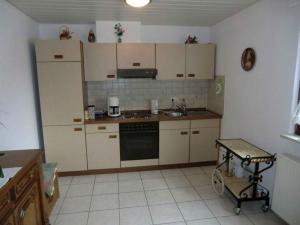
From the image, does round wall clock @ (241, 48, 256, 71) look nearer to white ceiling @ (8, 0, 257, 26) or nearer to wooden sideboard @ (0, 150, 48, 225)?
white ceiling @ (8, 0, 257, 26)

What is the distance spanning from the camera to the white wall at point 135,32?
10.9 feet

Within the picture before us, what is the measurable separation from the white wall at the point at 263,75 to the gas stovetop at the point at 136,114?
4.11ft

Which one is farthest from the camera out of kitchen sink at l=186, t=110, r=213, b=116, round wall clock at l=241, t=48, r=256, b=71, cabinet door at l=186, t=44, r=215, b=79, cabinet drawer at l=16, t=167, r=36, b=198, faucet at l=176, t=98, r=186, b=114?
faucet at l=176, t=98, r=186, b=114

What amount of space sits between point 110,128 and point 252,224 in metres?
2.13

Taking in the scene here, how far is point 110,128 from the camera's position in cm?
322

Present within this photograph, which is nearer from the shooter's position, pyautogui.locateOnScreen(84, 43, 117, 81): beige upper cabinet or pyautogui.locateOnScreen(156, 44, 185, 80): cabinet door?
pyautogui.locateOnScreen(84, 43, 117, 81): beige upper cabinet

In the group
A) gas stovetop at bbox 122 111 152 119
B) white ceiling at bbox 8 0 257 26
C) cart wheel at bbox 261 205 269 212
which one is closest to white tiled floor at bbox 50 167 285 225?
cart wheel at bbox 261 205 269 212

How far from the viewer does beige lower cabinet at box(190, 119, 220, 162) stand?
344 cm

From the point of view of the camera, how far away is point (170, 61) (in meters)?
3.43

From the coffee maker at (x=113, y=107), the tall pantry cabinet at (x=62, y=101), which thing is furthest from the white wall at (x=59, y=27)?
the coffee maker at (x=113, y=107)

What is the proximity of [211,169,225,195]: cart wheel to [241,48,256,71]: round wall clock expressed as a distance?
1368 millimetres

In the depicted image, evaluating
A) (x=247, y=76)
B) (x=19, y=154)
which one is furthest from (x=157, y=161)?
(x=19, y=154)

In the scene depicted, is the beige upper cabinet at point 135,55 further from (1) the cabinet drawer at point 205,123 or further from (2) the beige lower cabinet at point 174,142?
(1) the cabinet drawer at point 205,123

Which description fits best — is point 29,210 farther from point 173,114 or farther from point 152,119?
point 173,114
